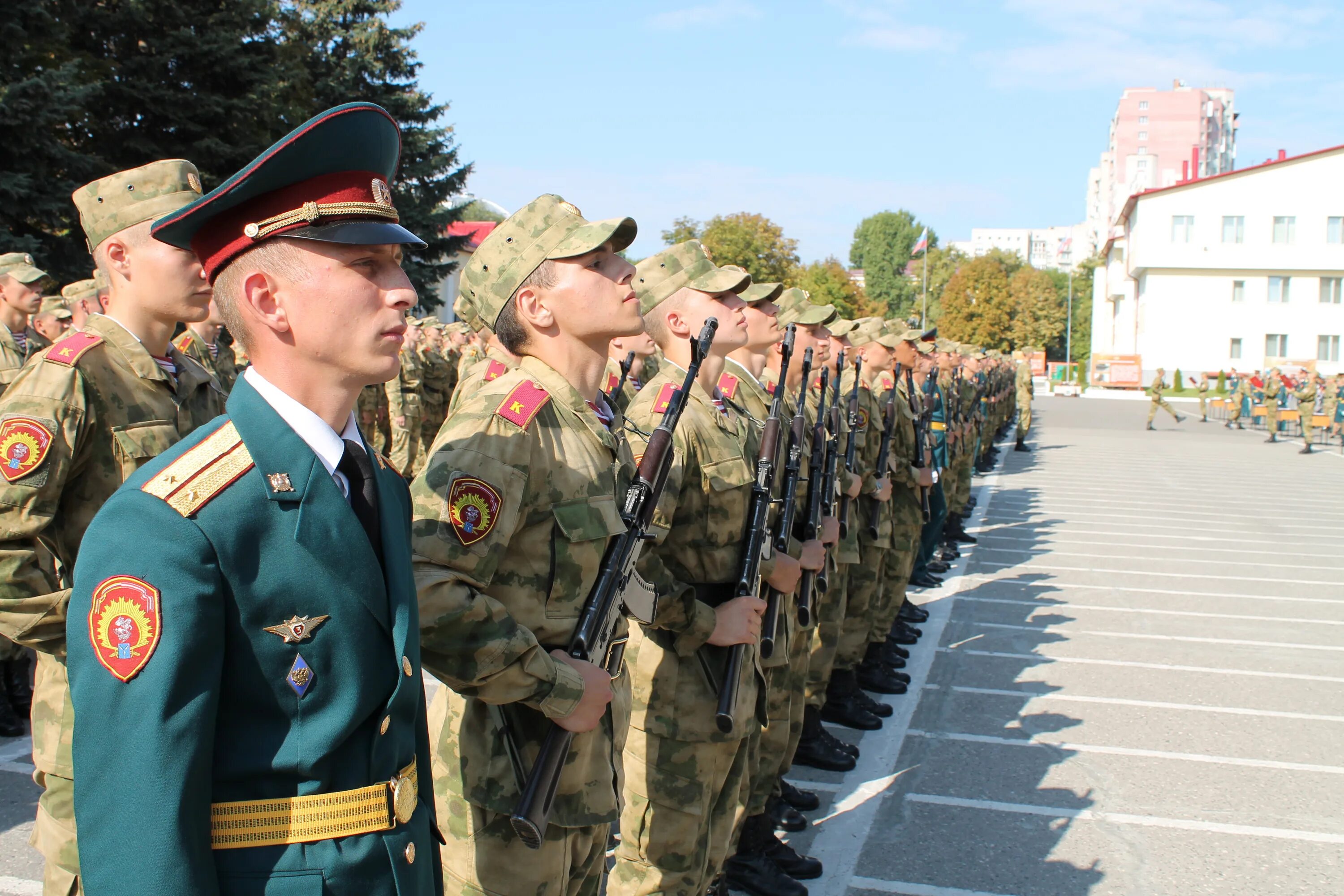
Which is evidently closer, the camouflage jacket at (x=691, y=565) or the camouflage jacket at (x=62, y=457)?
the camouflage jacket at (x=62, y=457)

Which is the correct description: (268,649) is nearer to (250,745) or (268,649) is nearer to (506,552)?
(250,745)

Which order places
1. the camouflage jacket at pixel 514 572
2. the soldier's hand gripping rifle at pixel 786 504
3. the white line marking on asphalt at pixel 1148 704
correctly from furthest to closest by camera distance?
the white line marking on asphalt at pixel 1148 704, the soldier's hand gripping rifle at pixel 786 504, the camouflage jacket at pixel 514 572

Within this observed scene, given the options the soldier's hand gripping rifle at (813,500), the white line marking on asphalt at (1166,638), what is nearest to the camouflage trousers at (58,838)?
the soldier's hand gripping rifle at (813,500)

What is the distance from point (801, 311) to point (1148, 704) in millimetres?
3424

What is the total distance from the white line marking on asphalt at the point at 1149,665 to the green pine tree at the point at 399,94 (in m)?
21.1

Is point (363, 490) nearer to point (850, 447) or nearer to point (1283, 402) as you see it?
point (850, 447)

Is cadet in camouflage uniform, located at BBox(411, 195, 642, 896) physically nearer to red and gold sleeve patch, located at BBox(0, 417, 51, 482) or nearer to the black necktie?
the black necktie

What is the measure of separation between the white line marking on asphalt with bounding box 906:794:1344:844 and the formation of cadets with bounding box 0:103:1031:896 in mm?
697

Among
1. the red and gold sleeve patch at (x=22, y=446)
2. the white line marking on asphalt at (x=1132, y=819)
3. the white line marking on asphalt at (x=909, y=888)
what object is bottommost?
the white line marking on asphalt at (x=1132, y=819)

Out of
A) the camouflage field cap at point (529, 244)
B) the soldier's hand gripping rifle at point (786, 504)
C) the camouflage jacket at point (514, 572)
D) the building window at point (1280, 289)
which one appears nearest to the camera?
the camouflage jacket at point (514, 572)

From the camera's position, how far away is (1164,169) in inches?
3937

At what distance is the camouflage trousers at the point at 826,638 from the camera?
5750 millimetres

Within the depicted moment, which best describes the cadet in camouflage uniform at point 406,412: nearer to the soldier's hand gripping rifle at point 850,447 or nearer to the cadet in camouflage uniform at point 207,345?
the cadet in camouflage uniform at point 207,345

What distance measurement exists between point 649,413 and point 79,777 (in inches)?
98.1
